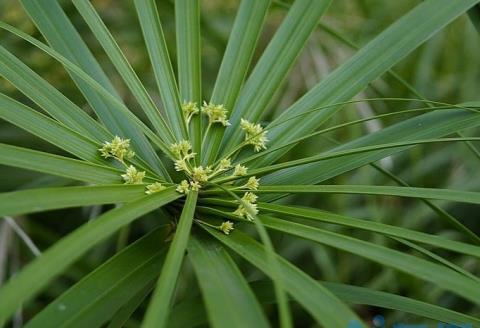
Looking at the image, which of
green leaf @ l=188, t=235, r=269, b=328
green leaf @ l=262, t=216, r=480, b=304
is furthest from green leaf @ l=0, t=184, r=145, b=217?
green leaf @ l=262, t=216, r=480, b=304

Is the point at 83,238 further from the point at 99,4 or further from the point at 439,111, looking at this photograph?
the point at 99,4

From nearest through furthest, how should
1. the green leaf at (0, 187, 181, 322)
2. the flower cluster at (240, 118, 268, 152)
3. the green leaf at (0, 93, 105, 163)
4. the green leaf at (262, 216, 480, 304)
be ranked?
the green leaf at (0, 187, 181, 322)
the green leaf at (262, 216, 480, 304)
the green leaf at (0, 93, 105, 163)
the flower cluster at (240, 118, 268, 152)

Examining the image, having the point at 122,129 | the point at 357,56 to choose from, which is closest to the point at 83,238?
the point at 122,129

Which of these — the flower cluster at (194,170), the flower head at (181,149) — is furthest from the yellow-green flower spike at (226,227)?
the flower head at (181,149)

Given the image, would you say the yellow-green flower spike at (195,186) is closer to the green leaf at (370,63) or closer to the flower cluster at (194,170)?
the flower cluster at (194,170)

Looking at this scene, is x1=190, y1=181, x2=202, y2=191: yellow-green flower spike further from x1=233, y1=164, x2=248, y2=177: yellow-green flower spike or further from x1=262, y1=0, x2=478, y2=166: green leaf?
x1=262, y1=0, x2=478, y2=166: green leaf

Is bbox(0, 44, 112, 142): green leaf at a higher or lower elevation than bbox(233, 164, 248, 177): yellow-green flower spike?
higher
